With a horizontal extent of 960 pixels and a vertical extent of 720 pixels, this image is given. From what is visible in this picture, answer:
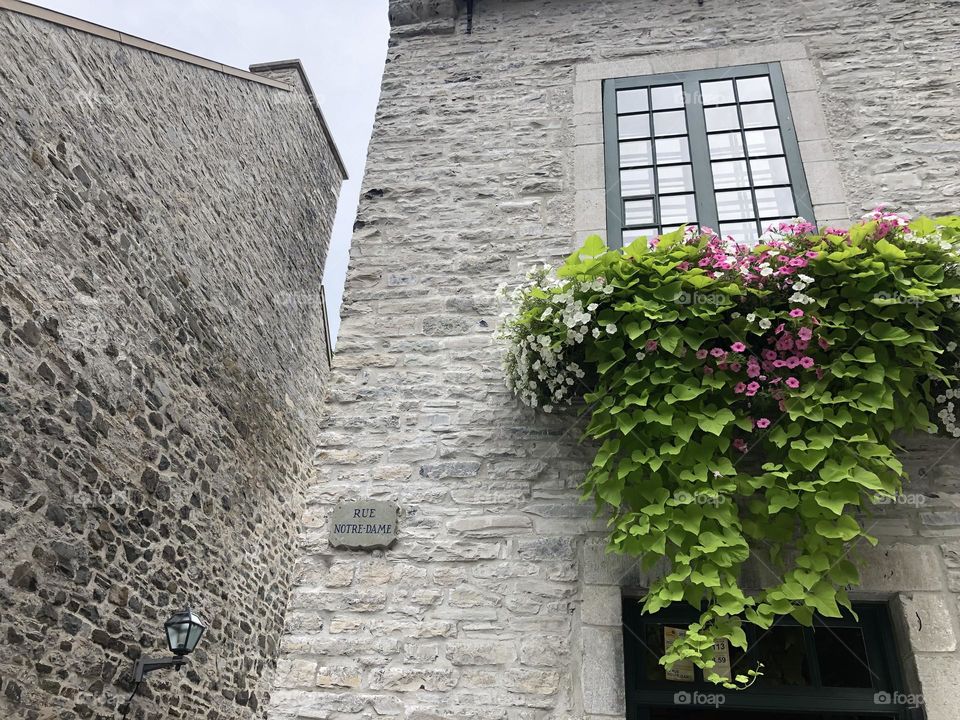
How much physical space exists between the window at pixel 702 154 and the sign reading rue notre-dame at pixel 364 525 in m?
2.07

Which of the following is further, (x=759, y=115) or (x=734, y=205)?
(x=759, y=115)

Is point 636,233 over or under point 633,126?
under

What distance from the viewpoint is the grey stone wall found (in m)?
5.07

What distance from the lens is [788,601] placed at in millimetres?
2795

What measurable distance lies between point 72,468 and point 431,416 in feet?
10.7

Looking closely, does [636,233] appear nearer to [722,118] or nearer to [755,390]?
[722,118]

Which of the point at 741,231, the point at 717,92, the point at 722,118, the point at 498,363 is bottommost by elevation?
the point at 498,363

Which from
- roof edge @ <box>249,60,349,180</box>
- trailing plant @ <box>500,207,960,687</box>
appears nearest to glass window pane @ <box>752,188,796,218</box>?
trailing plant @ <box>500,207,960,687</box>

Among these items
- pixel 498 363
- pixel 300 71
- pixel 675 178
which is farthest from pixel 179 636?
pixel 300 71

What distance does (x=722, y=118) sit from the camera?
468 centimetres

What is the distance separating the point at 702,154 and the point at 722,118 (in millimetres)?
369

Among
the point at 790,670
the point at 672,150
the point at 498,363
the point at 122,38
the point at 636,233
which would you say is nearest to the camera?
the point at 790,670

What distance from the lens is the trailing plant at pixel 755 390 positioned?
2.83 meters

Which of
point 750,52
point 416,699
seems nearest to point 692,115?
point 750,52
